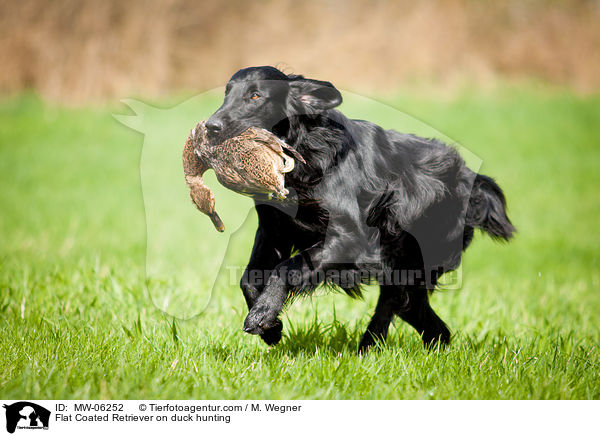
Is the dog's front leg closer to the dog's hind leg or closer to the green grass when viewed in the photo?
the green grass

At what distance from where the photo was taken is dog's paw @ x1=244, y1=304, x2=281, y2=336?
9.02 ft

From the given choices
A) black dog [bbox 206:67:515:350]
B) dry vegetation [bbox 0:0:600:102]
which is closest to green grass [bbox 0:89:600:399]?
black dog [bbox 206:67:515:350]

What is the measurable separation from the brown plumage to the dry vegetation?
573 cm

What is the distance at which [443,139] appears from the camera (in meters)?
3.45

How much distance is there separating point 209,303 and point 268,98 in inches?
56.9

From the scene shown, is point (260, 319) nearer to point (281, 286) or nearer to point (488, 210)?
point (281, 286)

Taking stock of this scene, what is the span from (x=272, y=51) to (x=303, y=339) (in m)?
9.03

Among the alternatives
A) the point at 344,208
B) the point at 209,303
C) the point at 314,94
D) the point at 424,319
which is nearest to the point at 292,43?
the point at 209,303

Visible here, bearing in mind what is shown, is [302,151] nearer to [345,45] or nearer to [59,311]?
[59,311]

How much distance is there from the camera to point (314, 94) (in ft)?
9.84
